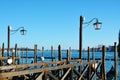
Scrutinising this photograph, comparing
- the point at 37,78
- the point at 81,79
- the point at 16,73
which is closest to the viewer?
the point at 16,73

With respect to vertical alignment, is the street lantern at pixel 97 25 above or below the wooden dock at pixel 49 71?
above

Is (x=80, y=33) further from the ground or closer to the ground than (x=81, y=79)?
further from the ground

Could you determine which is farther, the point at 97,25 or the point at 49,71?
the point at 97,25

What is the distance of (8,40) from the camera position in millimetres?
Result: 21406

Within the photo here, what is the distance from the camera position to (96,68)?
49.0 ft

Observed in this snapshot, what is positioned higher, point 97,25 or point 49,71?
point 97,25

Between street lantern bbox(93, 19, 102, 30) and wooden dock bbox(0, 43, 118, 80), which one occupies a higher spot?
street lantern bbox(93, 19, 102, 30)

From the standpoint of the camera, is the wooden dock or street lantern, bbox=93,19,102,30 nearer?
the wooden dock

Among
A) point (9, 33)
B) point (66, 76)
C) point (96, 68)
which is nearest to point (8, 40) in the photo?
point (9, 33)

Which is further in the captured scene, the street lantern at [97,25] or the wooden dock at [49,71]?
the street lantern at [97,25]

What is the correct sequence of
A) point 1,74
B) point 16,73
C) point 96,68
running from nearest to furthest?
point 1,74, point 16,73, point 96,68

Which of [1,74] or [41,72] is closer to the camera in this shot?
[1,74]

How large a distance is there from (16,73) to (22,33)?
13242 millimetres

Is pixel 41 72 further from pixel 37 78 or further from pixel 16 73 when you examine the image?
pixel 16 73
